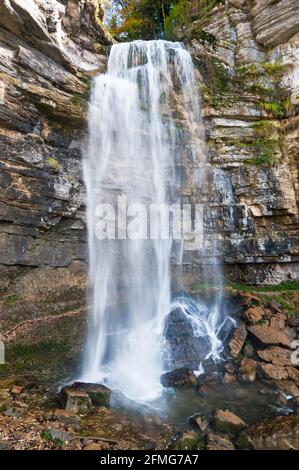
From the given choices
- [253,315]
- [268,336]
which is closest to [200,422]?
[268,336]

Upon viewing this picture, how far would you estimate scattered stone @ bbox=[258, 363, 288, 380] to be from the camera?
7.83 meters

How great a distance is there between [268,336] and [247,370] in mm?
1383

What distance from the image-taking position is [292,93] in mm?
12875

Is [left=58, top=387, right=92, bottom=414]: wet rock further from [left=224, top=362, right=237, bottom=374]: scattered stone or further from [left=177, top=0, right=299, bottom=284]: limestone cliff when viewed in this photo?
[left=177, top=0, right=299, bottom=284]: limestone cliff

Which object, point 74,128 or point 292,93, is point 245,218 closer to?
point 292,93

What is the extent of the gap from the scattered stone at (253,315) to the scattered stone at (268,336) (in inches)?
15.7

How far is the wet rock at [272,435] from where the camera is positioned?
203 inches

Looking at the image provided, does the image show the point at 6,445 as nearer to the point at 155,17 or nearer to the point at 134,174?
the point at 134,174

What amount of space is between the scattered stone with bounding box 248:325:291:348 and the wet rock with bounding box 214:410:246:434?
132 inches

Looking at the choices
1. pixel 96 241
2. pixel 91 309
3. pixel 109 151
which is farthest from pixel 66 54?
pixel 91 309

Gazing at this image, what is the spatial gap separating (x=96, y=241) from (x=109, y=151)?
3334 mm

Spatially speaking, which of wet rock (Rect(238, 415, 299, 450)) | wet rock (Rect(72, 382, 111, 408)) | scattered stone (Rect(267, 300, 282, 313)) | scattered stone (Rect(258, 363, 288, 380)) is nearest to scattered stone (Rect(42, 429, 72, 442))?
wet rock (Rect(72, 382, 111, 408))

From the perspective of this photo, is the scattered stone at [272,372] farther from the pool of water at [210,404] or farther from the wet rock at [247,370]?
the pool of water at [210,404]

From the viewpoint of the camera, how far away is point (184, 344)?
9.20m
